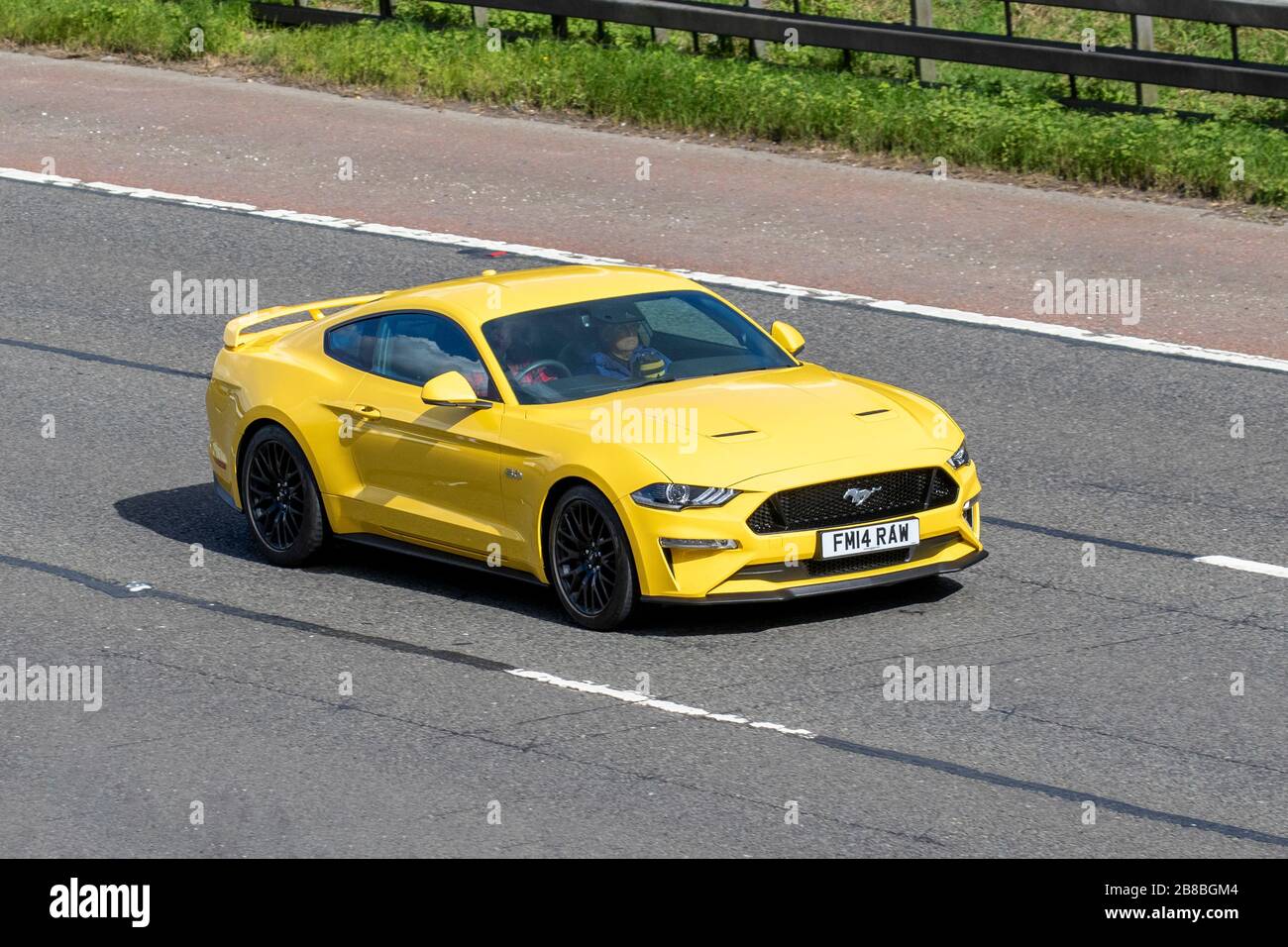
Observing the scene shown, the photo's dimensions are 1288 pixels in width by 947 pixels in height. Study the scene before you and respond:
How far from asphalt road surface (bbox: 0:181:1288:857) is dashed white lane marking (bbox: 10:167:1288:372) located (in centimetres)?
29

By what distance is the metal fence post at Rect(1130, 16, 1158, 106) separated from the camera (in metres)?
18.6

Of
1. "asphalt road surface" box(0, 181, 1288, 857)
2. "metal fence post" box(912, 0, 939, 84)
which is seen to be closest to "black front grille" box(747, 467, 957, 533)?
"asphalt road surface" box(0, 181, 1288, 857)

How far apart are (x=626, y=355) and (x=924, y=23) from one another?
1003 centimetres

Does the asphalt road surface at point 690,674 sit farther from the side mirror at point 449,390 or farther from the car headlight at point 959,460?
the side mirror at point 449,390

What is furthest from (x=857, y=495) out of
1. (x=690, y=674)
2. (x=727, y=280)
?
(x=727, y=280)

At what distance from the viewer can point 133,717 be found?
9.07 m

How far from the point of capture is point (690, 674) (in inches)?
369

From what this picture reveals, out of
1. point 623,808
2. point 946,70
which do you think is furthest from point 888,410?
point 946,70

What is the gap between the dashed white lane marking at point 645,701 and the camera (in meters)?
8.71

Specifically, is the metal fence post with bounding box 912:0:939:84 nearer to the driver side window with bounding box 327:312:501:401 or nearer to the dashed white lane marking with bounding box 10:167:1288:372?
the dashed white lane marking with bounding box 10:167:1288:372

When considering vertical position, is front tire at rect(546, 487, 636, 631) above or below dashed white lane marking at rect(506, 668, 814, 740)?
above

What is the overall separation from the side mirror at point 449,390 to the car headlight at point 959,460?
7.13 ft

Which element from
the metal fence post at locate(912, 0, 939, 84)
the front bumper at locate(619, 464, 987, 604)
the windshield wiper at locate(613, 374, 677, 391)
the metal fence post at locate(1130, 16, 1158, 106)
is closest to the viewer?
the front bumper at locate(619, 464, 987, 604)

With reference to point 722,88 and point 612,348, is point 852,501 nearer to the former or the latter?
point 612,348
